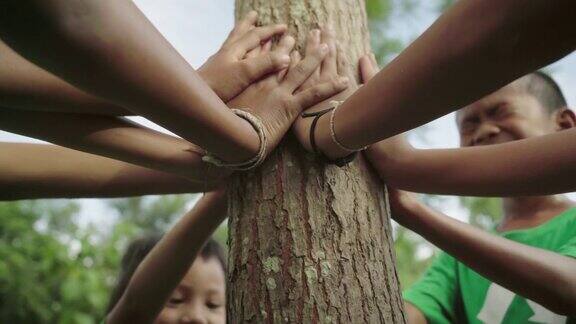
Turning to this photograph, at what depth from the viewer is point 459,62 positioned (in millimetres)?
986

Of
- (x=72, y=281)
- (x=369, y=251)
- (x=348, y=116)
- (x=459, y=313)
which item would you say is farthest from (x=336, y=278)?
(x=72, y=281)

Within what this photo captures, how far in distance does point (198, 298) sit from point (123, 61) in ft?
6.14

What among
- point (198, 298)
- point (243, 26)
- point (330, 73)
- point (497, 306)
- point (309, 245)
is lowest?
point (497, 306)

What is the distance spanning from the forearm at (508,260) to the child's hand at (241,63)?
619 mm

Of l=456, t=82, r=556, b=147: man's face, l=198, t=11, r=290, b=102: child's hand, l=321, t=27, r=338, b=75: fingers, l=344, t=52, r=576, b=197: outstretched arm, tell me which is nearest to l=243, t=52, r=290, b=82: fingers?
l=198, t=11, r=290, b=102: child's hand

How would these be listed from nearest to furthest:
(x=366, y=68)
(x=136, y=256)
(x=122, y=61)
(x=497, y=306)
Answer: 1. (x=122, y=61)
2. (x=366, y=68)
3. (x=497, y=306)
4. (x=136, y=256)

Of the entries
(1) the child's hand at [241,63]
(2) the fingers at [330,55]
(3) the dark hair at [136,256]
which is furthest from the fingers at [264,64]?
(3) the dark hair at [136,256]

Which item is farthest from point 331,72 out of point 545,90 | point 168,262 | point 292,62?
point 545,90

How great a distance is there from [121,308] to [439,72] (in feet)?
5.65

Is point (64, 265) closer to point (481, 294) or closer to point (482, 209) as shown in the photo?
point (481, 294)

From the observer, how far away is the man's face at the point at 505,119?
2.16 m

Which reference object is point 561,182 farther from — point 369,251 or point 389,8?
point 389,8

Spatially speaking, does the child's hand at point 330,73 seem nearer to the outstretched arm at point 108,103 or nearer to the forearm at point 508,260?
the outstretched arm at point 108,103

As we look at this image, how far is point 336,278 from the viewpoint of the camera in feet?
4.24
